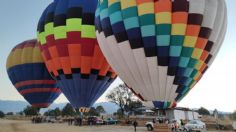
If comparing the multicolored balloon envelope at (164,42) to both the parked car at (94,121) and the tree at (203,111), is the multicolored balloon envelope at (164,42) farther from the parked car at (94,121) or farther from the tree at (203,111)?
the tree at (203,111)

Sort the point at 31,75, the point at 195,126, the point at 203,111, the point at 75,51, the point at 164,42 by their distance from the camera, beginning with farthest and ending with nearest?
1. the point at 203,111
2. the point at 31,75
3. the point at 195,126
4. the point at 75,51
5. the point at 164,42

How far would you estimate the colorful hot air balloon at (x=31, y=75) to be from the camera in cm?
3512

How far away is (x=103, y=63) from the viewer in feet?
90.6

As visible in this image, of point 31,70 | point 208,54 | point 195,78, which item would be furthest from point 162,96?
point 31,70

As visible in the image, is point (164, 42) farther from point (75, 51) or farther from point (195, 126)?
point (195, 126)

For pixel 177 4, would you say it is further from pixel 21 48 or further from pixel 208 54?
pixel 21 48

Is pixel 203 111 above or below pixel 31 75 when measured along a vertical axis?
below

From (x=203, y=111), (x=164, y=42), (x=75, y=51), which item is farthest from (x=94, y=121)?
(x=203, y=111)

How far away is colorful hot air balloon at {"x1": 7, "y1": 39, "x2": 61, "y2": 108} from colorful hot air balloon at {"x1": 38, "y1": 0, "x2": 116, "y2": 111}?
709cm

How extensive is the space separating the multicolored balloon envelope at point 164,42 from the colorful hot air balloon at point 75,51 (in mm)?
6479

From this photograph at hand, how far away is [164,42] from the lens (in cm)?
1909

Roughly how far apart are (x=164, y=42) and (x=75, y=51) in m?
9.91

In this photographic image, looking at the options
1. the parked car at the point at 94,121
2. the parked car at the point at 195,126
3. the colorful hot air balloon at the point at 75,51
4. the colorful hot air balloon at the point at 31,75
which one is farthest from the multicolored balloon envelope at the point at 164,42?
the parked car at the point at 94,121

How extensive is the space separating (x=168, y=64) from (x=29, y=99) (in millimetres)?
23279
